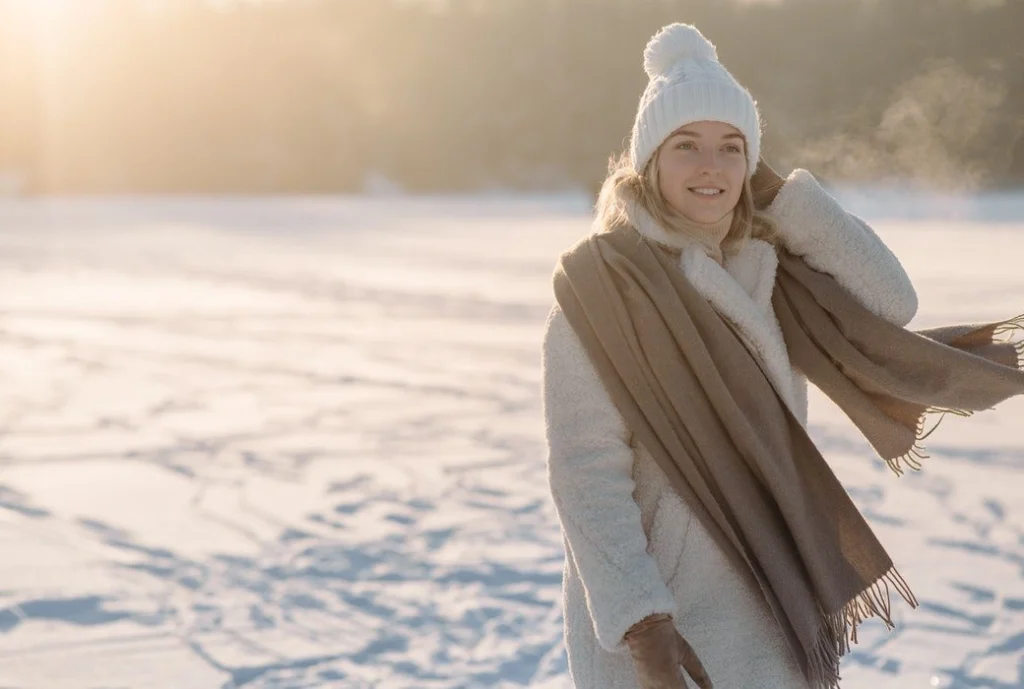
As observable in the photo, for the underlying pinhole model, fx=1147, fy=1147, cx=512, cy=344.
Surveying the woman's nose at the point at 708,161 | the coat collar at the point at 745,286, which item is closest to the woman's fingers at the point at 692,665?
the coat collar at the point at 745,286

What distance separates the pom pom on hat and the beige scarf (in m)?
0.32

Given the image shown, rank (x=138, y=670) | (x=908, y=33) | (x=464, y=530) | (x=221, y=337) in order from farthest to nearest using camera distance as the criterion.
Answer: (x=908, y=33) < (x=221, y=337) < (x=464, y=530) < (x=138, y=670)

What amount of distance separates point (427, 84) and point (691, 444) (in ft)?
183

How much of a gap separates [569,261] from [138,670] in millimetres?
2100

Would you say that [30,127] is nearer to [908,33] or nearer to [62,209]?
[62,209]

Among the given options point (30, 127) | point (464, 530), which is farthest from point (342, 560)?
point (30, 127)

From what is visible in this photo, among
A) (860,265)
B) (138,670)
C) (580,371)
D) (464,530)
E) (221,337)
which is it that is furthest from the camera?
(221,337)

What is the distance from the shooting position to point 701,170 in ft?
6.15

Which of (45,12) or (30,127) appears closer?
(30,127)

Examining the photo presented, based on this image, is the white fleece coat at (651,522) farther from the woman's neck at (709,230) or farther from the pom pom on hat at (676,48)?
the pom pom on hat at (676,48)

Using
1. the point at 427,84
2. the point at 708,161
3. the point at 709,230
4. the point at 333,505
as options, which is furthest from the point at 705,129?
the point at 427,84

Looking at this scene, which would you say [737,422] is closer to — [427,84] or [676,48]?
[676,48]

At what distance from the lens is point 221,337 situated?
29.6ft

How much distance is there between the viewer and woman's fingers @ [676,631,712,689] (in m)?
1.70
